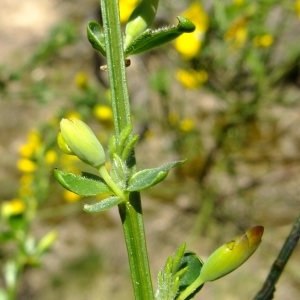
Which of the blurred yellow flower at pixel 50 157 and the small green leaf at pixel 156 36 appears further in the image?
the blurred yellow flower at pixel 50 157

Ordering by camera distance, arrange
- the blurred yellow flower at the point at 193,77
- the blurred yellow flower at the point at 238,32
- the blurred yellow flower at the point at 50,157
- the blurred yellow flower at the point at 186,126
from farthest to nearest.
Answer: the blurred yellow flower at the point at 186,126 → the blurred yellow flower at the point at 193,77 → the blurred yellow flower at the point at 238,32 → the blurred yellow flower at the point at 50,157

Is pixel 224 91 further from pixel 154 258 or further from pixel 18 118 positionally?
pixel 18 118

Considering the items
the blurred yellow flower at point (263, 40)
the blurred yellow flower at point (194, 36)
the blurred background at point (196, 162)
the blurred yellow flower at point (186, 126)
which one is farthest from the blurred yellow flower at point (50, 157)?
the blurred yellow flower at point (186, 126)

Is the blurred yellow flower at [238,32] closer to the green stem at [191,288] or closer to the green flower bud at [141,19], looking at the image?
the green flower bud at [141,19]

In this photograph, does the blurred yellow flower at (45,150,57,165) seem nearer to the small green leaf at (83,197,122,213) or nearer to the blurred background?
the blurred background

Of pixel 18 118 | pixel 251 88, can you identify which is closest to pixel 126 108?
pixel 251 88

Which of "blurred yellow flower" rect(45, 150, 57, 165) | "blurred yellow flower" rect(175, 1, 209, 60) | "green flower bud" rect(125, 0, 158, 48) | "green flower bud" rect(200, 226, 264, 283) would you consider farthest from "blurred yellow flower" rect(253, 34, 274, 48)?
"green flower bud" rect(200, 226, 264, 283)
